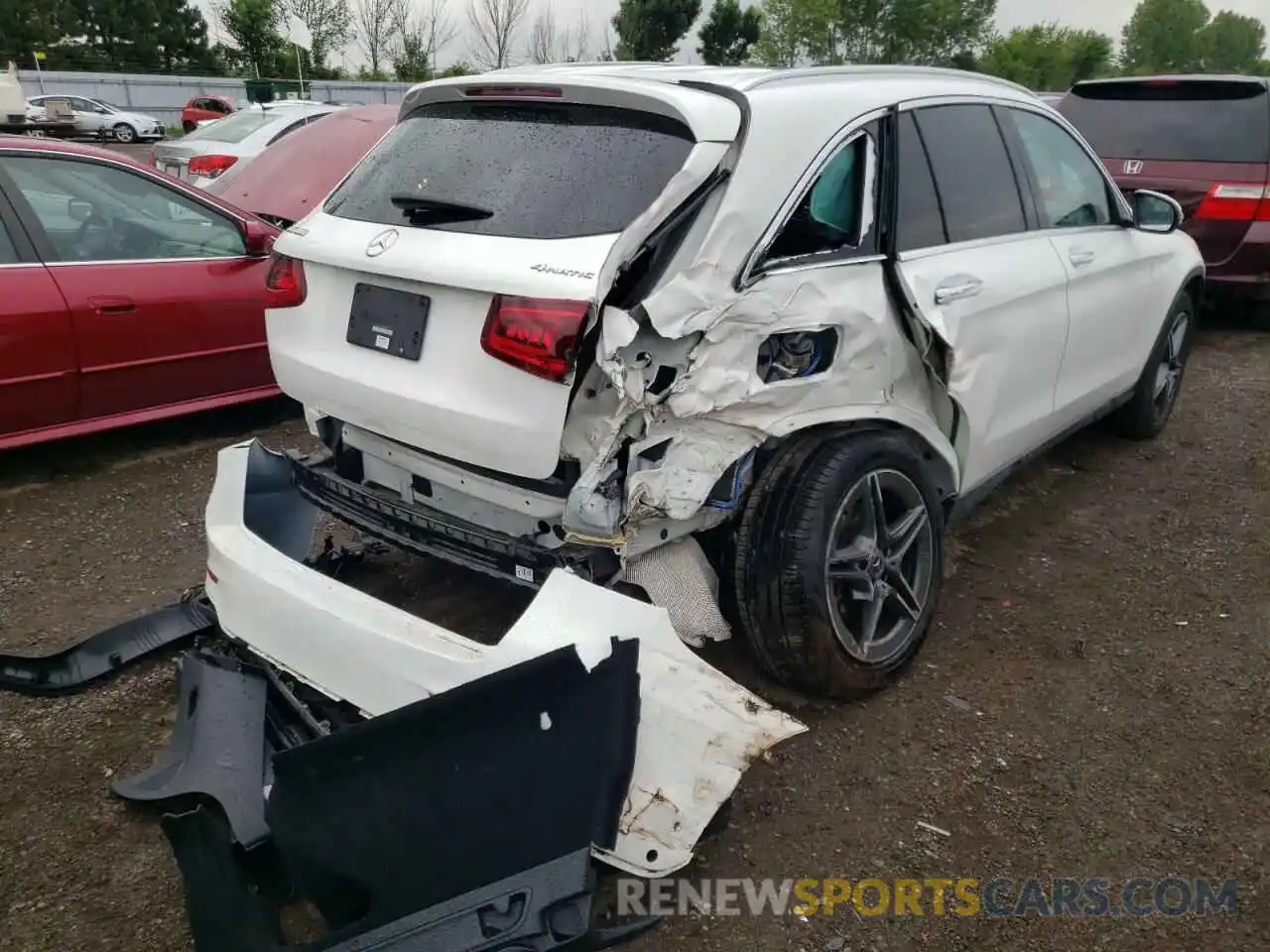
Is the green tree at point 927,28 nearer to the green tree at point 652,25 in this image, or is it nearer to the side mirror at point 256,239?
the green tree at point 652,25

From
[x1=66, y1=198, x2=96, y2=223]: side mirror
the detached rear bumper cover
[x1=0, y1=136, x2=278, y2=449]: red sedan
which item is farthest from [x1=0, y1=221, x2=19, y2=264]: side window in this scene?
the detached rear bumper cover

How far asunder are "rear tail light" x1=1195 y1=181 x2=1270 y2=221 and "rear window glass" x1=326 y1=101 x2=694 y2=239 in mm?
6138

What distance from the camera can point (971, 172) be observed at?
3600mm

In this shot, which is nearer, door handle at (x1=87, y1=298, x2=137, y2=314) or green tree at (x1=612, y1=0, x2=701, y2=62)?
door handle at (x1=87, y1=298, x2=137, y2=314)

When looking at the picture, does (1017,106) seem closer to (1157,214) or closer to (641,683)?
(1157,214)

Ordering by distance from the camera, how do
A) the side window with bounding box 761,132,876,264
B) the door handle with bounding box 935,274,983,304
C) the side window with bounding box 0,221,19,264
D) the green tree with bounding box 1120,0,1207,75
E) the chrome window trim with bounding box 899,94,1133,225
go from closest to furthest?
the side window with bounding box 761,132,876,264, the door handle with bounding box 935,274,983,304, the chrome window trim with bounding box 899,94,1133,225, the side window with bounding box 0,221,19,264, the green tree with bounding box 1120,0,1207,75

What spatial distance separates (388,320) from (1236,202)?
678 centimetres

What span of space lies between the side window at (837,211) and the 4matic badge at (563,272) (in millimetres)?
620

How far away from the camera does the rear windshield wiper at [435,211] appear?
110 inches

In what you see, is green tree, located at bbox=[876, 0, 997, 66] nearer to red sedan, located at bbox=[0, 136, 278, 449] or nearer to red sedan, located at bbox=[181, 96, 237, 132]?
red sedan, located at bbox=[181, 96, 237, 132]

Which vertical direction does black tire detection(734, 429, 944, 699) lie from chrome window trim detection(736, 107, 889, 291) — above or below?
below

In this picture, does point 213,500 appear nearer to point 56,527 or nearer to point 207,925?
point 207,925

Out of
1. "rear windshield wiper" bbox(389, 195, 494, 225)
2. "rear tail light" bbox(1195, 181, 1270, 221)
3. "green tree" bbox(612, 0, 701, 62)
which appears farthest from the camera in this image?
"green tree" bbox(612, 0, 701, 62)

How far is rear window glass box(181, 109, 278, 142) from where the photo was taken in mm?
10484
